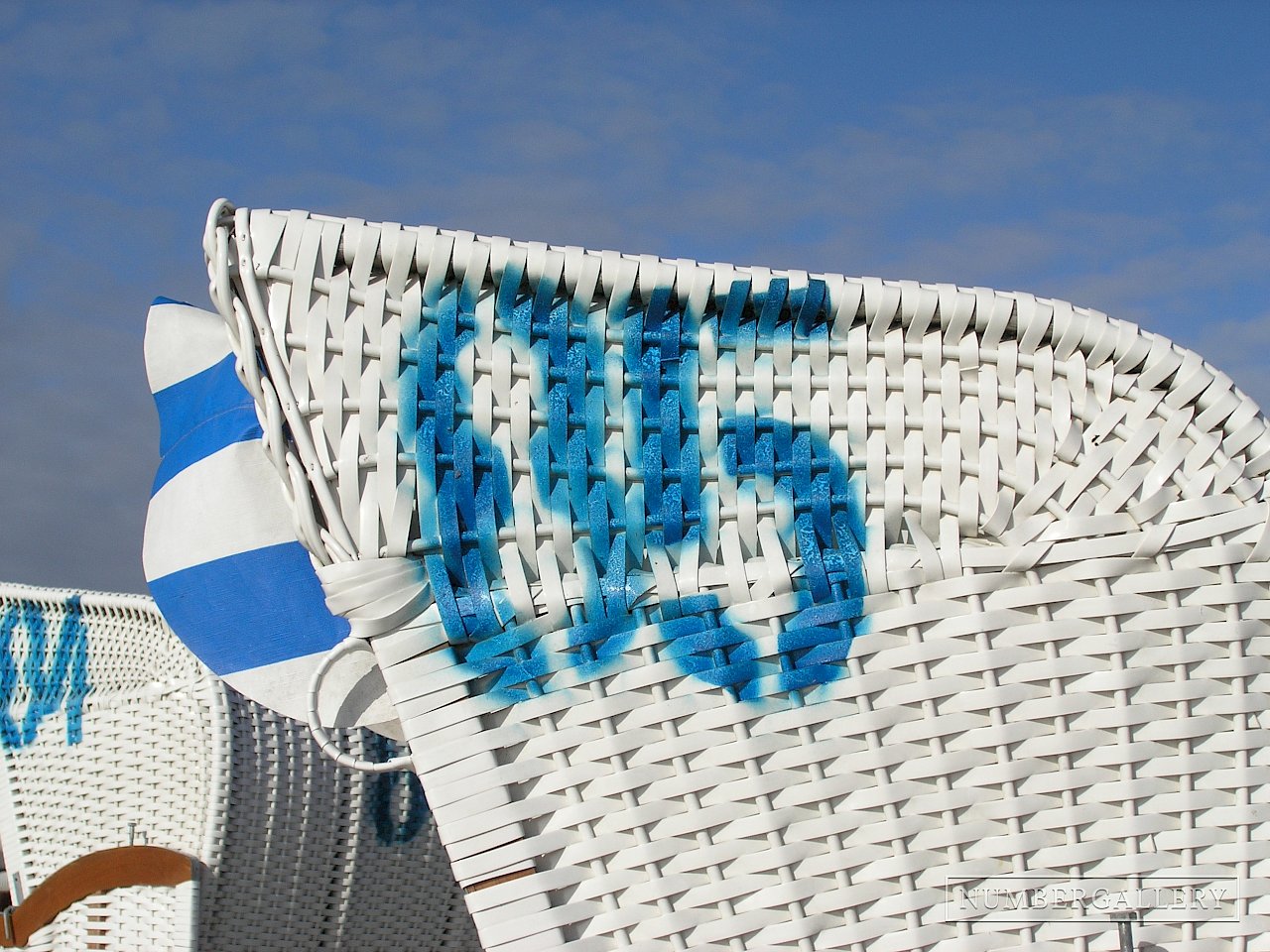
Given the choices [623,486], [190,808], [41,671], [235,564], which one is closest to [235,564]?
[235,564]

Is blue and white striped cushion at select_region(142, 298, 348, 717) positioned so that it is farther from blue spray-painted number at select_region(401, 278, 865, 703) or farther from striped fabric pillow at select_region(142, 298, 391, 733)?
blue spray-painted number at select_region(401, 278, 865, 703)

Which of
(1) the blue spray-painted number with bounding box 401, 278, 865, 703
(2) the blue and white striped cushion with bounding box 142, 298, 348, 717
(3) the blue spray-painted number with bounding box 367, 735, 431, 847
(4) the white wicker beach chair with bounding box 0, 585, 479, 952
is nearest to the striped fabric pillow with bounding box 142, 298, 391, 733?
(2) the blue and white striped cushion with bounding box 142, 298, 348, 717

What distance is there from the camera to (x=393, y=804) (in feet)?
15.9

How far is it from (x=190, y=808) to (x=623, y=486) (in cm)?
316

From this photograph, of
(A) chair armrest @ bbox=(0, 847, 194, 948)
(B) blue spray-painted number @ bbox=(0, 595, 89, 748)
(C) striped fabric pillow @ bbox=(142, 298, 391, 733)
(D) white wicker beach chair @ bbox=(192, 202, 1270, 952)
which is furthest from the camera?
(B) blue spray-painted number @ bbox=(0, 595, 89, 748)

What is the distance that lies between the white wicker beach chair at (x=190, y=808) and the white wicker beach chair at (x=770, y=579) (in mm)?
2767

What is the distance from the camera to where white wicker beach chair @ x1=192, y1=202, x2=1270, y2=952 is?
172cm

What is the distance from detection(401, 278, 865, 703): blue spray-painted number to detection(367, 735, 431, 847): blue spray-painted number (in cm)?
326

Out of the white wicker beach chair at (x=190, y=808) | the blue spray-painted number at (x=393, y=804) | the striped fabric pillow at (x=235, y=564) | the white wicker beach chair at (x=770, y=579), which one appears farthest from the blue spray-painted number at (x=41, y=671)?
the white wicker beach chair at (x=770, y=579)

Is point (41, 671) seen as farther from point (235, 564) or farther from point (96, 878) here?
point (235, 564)

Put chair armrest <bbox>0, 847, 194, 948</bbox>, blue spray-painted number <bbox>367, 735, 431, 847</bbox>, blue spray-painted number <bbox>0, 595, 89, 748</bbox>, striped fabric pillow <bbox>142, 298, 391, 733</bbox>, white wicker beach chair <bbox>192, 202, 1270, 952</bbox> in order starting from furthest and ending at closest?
blue spray-painted number <bbox>0, 595, 89, 748</bbox> → blue spray-painted number <bbox>367, 735, 431, 847</bbox> → chair armrest <bbox>0, 847, 194, 948</bbox> → striped fabric pillow <bbox>142, 298, 391, 733</bbox> → white wicker beach chair <bbox>192, 202, 1270, 952</bbox>

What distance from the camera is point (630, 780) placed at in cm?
171

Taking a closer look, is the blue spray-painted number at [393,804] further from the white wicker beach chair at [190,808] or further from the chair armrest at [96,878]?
the chair armrest at [96,878]

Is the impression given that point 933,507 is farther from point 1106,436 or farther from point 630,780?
point 630,780
